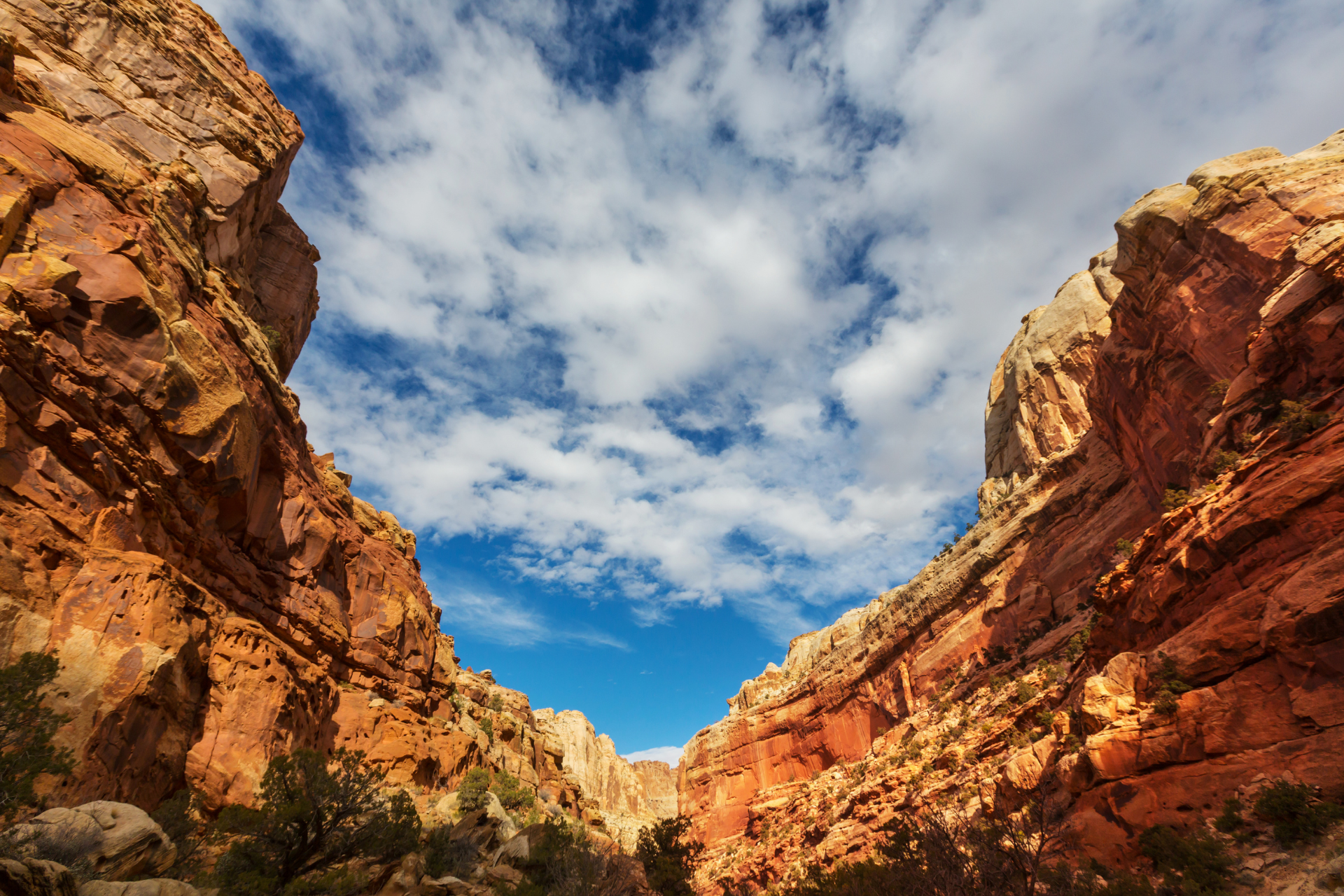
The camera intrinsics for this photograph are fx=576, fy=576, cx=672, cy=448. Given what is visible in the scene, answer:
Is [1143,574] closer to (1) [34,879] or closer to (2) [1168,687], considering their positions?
(2) [1168,687]

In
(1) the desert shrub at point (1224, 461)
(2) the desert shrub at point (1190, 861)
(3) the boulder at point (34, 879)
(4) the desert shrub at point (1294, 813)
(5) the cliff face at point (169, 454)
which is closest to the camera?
(3) the boulder at point (34, 879)

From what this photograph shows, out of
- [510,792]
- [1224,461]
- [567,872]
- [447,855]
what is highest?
[1224,461]

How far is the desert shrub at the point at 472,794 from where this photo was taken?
69.9ft

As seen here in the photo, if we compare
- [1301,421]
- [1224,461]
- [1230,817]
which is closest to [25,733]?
[1230,817]

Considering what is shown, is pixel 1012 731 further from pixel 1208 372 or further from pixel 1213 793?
pixel 1208 372


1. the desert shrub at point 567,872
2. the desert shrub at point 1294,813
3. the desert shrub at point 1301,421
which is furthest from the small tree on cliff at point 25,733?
the desert shrub at point 1301,421

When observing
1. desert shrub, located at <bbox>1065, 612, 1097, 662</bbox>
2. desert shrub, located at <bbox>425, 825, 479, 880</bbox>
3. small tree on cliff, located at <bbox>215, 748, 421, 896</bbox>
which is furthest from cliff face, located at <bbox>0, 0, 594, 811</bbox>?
desert shrub, located at <bbox>1065, 612, 1097, 662</bbox>

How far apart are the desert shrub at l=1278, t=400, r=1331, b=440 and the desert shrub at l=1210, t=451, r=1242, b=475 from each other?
2.23 m

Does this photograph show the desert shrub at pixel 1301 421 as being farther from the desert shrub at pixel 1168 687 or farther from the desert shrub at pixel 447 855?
the desert shrub at pixel 447 855

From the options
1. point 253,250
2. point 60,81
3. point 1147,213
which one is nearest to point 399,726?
point 253,250

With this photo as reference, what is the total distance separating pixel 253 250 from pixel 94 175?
12.4 m

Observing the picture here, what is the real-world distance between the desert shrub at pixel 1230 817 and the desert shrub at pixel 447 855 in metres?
18.2

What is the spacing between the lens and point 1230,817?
12.5 m

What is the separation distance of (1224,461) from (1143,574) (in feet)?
15.5
